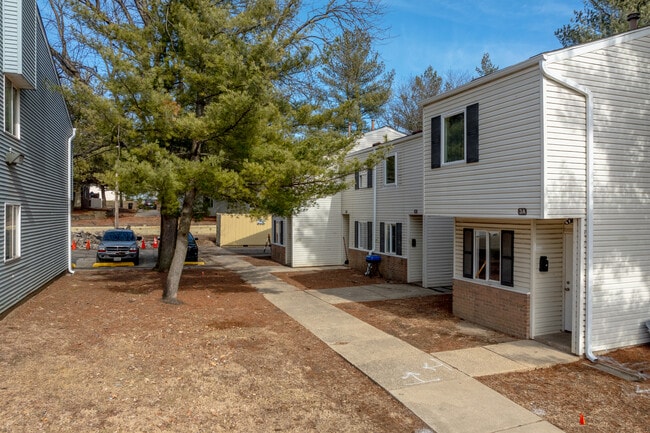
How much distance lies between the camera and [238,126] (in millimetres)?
10578

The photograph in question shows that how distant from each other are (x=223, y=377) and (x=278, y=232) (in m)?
17.2

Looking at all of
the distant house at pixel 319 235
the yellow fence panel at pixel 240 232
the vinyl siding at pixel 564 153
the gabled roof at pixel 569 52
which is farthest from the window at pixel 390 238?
the yellow fence panel at pixel 240 232

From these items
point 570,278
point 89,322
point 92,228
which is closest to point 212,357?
point 89,322

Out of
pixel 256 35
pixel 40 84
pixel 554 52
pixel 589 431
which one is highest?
pixel 256 35

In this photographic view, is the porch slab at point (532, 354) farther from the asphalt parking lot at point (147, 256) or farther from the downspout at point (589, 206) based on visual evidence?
the asphalt parking lot at point (147, 256)

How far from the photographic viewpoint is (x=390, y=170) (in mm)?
16875

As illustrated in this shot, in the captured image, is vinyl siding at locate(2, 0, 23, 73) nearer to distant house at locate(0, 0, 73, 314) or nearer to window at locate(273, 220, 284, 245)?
distant house at locate(0, 0, 73, 314)

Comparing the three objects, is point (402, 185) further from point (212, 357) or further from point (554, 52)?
point (212, 357)

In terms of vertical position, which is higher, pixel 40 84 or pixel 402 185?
pixel 40 84

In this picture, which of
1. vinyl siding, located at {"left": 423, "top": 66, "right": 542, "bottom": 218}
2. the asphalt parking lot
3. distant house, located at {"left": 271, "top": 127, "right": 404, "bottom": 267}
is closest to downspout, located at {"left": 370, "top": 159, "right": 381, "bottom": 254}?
distant house, located at {"left": 271, "top": 127, "right": 404, "bottom": 267}

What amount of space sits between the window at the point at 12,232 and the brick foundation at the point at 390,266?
37.5 feet

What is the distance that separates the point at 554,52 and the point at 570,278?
13.9 ft

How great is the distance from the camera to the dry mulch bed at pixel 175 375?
525 centimetres

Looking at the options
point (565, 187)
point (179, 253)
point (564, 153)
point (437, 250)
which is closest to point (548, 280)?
point (565, 187)
